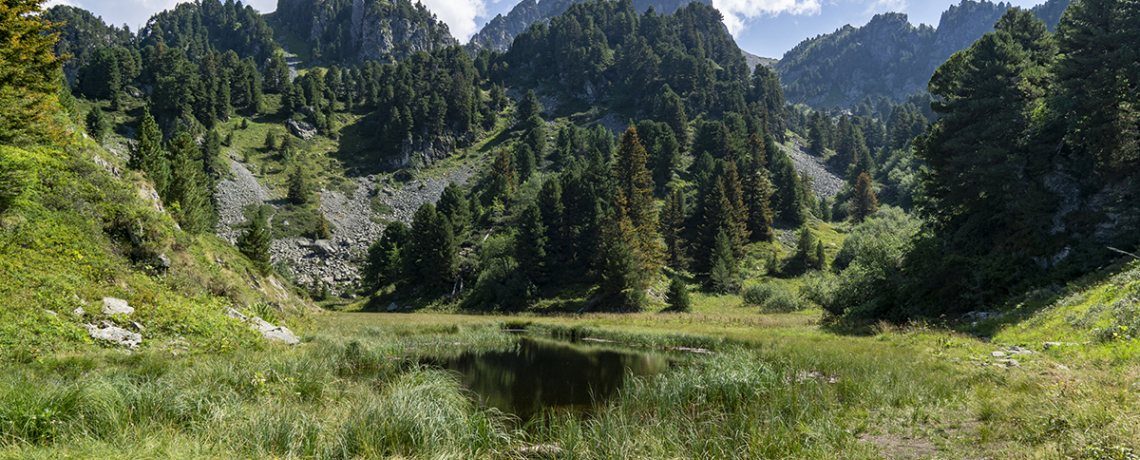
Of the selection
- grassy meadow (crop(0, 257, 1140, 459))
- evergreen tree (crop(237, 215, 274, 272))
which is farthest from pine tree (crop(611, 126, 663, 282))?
evergreen tree (crop(237, 215, 274, 272))

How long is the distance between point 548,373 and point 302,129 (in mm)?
127519

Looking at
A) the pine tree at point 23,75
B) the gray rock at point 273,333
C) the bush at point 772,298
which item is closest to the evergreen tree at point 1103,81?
the bush at point 772,298

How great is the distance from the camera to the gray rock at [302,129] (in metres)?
119

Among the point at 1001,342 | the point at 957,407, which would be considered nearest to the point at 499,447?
the point at 957,407

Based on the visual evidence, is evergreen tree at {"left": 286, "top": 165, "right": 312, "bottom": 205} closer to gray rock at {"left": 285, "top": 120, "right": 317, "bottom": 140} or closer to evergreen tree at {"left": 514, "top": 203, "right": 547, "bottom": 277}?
→ gray rock at {"left": 285, "top": 120, "right": 317, "bottom": 140}

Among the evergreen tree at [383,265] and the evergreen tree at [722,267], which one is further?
the evergreen tree at [383,265]

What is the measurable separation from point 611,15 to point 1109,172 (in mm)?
199473

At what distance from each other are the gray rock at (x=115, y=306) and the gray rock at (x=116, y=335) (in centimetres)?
119

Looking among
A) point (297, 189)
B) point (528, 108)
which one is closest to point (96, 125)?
point (297, 189)

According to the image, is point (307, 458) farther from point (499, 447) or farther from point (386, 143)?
point (386, 143)

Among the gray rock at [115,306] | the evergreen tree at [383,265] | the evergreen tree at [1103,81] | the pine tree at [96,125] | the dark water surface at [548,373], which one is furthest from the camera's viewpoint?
the evergreen tree at [383,265]

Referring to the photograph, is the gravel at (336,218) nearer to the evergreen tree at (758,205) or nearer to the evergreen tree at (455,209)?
the evergreen tree at (455,209)

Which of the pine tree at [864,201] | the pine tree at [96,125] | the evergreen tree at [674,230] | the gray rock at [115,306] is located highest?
the pine tree at [96,125]

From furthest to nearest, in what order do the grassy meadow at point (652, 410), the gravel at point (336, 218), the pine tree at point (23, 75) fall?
the gravel at point (336, 218) < the pine tree at point (23, 75) < the grassy meadow at point (652, 410)
